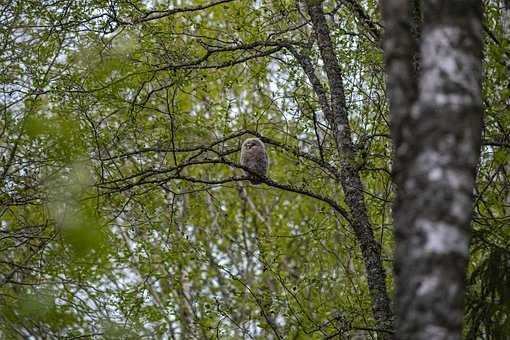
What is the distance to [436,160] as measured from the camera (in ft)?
8.41

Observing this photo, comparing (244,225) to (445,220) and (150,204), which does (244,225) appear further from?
(445,220)

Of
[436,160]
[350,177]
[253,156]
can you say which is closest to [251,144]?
[253,156]

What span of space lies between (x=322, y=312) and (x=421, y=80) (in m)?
5.09

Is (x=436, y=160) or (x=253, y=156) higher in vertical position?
(x=253, y=156)

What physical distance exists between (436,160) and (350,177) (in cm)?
391

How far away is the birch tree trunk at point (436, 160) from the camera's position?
2441mm

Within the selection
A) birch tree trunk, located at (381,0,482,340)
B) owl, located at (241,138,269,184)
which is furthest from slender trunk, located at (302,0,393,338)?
birch tree trunk, located at (381,0,482,340)

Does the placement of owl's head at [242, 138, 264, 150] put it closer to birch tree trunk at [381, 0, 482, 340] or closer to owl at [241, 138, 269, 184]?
owl at [241, 138, 269, 184]

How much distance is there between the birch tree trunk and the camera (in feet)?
8.01

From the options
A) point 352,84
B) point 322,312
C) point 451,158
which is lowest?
point 451,158

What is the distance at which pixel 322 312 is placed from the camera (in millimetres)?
7488

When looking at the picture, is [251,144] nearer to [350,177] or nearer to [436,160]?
[350,177]

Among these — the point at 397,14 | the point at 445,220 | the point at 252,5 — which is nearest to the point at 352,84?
the point at 252,5

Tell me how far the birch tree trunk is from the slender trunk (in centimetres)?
311
